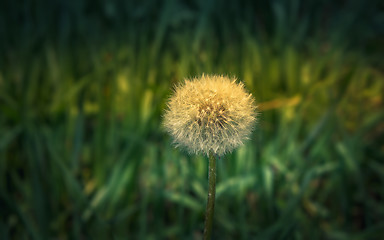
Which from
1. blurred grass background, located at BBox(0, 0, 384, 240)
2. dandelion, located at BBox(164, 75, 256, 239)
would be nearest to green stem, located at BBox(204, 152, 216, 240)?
dandelion, located at BBox(164, 75, 256, 239)

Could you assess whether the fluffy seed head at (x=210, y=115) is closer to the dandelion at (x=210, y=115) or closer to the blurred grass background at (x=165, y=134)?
the dandelion at (x=210, y=115)

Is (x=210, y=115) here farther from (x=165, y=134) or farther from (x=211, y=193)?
(x=165, y=134)

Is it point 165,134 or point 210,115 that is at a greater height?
point 165,134

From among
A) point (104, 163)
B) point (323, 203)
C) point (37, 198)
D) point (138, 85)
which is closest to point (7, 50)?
point (138, 85)

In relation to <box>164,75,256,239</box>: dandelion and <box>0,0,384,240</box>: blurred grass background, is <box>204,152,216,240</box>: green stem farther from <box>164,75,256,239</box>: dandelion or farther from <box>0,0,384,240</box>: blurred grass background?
<box>0,0,384,240</box>: blurred grass background

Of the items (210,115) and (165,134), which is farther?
(165,134)

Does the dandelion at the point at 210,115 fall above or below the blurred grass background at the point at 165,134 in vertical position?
below

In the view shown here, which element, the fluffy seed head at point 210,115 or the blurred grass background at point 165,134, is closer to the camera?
the fluffy seed head at point 210,115

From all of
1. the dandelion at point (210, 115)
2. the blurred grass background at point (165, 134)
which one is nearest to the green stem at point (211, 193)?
the dandelion at point (210, 115)

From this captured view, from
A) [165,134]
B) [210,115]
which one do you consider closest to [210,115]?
[210,115]

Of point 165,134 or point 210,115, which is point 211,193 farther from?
point 165,134
